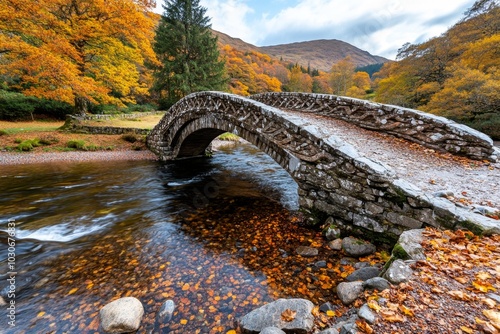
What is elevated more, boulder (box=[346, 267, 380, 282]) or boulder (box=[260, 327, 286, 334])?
boulder (box=[260, 327, 286, 334])

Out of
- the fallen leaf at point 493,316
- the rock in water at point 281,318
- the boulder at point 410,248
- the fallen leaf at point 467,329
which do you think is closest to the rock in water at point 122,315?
the rock in water at point 281,318

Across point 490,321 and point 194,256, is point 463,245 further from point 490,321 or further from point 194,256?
point 194,256

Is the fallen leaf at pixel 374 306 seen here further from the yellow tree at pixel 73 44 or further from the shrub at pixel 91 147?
the yellow tree at pixel 73 44

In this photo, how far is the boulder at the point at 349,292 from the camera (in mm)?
2689

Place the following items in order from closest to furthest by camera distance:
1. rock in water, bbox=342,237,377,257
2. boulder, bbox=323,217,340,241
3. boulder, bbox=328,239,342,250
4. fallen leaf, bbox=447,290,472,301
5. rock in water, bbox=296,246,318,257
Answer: fallen leaf, bbox=447,290,472,301 < rock in water, bbox=342,237,377,257 < rock in water, bbox=296,246,318,257 < boulder, bbox=328,239,342,250 < boulder, bbox=323,217,340,241

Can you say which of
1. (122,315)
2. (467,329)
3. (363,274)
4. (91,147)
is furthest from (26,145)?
(467,329)

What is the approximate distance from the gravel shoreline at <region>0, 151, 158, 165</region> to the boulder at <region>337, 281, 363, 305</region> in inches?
475

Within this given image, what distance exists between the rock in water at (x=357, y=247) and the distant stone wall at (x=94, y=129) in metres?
15.4

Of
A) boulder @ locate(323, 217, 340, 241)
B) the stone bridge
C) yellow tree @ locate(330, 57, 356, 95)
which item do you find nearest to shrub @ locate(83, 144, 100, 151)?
the stone bridge

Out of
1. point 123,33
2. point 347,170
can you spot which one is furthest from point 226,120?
point 123,33

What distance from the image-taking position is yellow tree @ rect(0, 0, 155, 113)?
10906 mm

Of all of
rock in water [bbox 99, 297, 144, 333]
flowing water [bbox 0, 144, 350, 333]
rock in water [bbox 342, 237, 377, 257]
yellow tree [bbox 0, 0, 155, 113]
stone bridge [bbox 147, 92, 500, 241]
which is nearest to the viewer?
rock in water [bbox 99, 297, 144, 333]

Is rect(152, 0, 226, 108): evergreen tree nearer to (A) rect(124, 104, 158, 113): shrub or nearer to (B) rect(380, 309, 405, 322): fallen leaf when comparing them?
(A) rect(124, 104, 158, 113): shrub

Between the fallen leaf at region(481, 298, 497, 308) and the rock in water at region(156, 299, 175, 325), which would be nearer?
the fallen leaf at region(481, 298, 497, 308)
